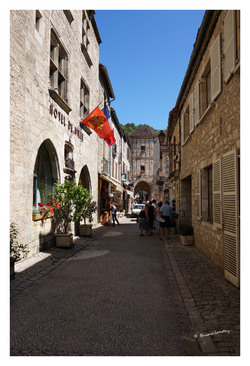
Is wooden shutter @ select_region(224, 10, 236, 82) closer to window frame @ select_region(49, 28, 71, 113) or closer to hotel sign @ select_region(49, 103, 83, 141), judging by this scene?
window frame @ select_region(49, 28, 71, 113)

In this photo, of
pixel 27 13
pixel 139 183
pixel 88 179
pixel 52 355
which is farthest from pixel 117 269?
pixel 139 183

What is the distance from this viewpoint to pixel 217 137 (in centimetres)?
614

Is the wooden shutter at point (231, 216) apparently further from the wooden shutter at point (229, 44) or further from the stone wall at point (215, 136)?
the wooden shutter at point (229, 44)

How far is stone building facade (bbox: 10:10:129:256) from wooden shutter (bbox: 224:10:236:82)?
424 cm

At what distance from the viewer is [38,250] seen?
7.37 meters

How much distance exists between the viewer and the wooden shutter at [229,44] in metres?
4.95

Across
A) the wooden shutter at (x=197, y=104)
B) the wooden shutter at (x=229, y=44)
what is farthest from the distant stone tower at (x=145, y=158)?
the wooden shutter at (x=229, y=44)

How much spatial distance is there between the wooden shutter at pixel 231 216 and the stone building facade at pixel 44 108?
4191 millimetres

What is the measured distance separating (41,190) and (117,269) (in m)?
3.59

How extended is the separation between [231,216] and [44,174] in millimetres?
5595

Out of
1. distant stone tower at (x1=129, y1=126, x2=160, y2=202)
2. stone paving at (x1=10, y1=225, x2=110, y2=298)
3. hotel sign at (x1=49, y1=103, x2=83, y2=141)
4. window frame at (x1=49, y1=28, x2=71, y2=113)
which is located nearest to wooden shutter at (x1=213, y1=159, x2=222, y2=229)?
stone paving at (x1=10, y1=225, x2=110, y2=298)

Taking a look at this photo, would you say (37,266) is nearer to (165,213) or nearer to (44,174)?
(44,174)

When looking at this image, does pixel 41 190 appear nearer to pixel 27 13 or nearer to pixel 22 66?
pixel 22 66

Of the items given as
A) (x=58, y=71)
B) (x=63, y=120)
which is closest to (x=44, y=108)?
(x=63, y=120)
